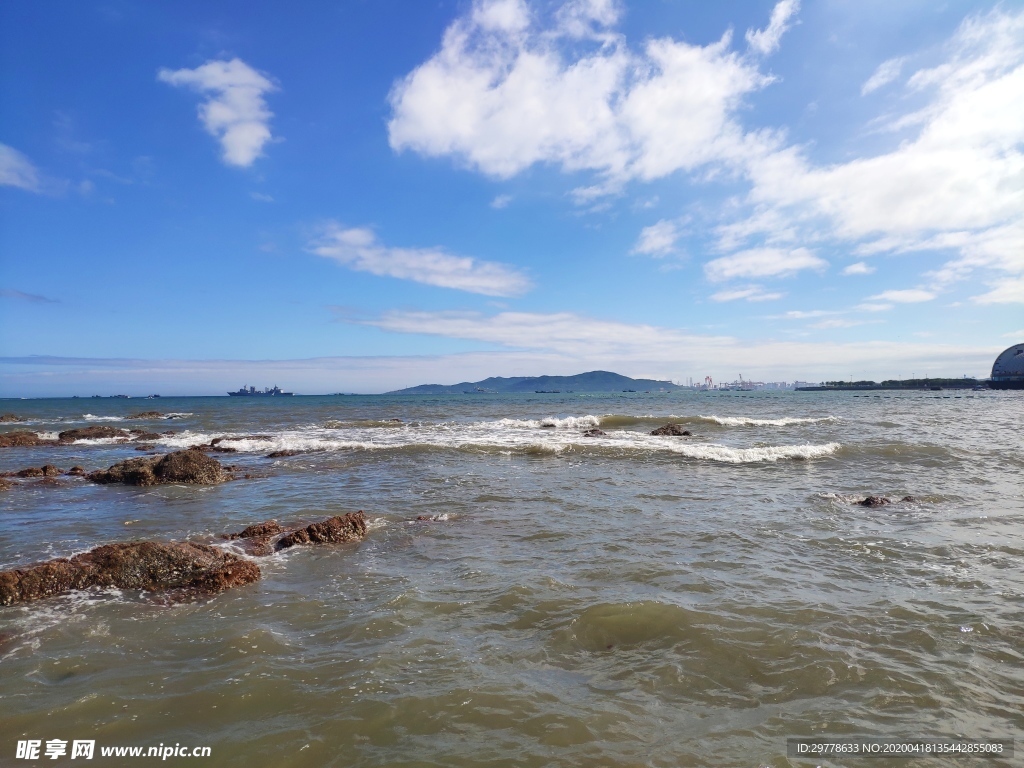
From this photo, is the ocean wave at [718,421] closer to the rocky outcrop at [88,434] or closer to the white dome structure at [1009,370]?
the rocky outcrop at [88,434]

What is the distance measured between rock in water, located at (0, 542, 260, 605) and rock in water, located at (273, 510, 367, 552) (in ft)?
4.10

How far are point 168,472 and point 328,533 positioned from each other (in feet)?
26.9

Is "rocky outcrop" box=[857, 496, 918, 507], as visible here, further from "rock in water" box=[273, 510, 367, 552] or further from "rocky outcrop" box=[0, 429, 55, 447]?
"rocky outcrop" box=[0, 429, 55, 447]

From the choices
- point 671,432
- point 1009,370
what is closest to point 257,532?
point 671,432

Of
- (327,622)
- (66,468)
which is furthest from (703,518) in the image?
(66,468)

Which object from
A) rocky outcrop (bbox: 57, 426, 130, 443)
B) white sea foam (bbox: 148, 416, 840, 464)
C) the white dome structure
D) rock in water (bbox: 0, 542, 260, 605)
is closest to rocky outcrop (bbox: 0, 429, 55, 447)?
rocky outcrop (bbox: 57, 426, 130, 443)

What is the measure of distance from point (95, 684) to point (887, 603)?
24.4 ft

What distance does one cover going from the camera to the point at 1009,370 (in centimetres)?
8888

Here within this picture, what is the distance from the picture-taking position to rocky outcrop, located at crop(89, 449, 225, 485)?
13.2 m

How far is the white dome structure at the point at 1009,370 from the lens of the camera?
3371 inches

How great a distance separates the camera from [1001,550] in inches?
271

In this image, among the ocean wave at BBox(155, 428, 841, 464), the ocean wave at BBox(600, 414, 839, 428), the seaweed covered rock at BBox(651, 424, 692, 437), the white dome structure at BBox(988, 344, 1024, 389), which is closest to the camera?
the ocean wave at BBox(155, 428, 841, 464)

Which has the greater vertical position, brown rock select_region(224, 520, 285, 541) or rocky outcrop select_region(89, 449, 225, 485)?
rocky outcrop select_region(89, 449, 225, 485)

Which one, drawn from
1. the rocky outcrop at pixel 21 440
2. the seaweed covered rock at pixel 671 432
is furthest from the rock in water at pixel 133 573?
the rocky outcrop at pixel 21 440
